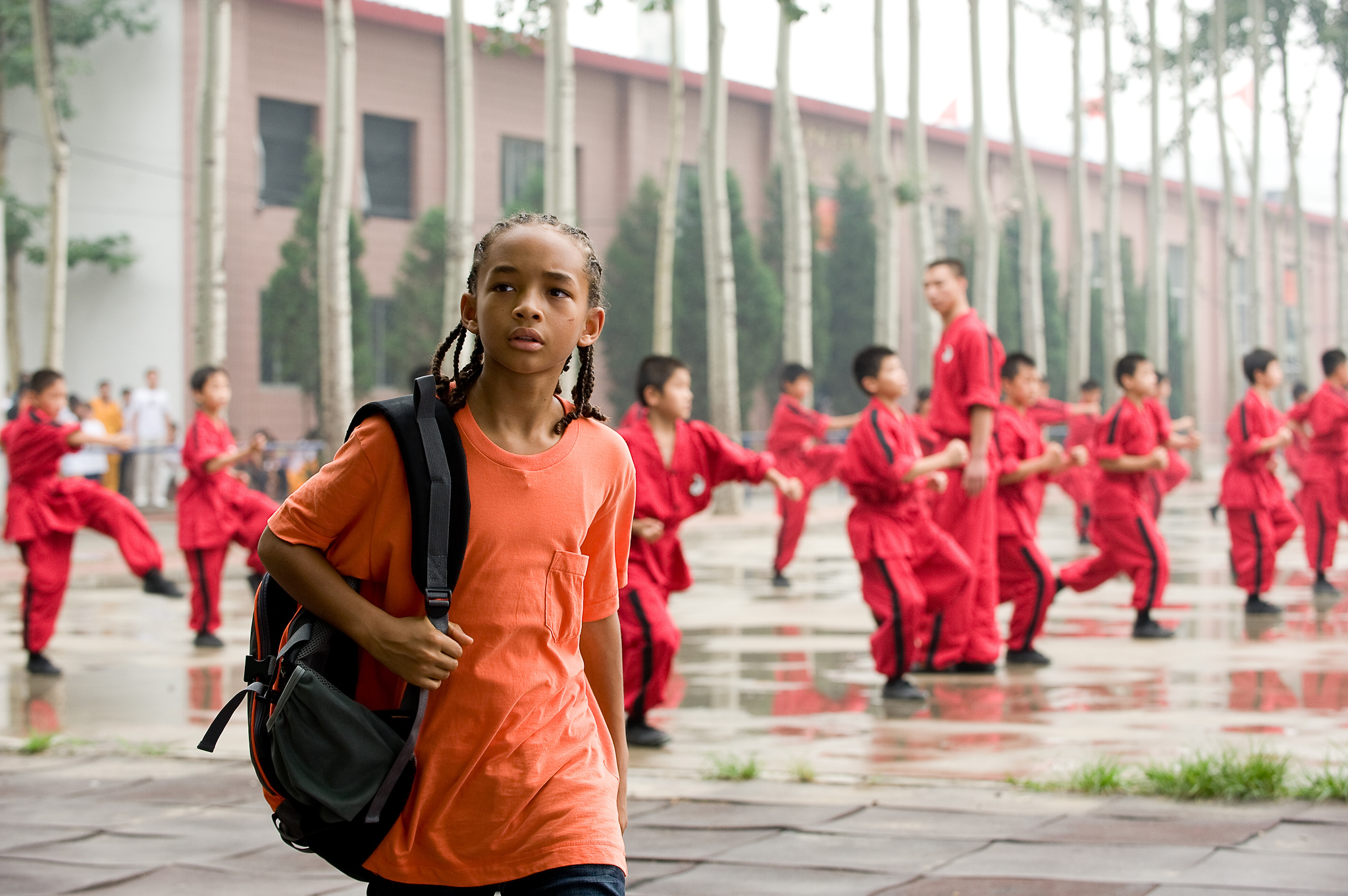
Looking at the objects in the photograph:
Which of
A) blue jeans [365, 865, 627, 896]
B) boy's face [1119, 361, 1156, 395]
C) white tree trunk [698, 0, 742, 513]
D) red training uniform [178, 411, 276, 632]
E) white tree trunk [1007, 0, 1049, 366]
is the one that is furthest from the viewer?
white tree trunk [1007, 0, 1049, 366]

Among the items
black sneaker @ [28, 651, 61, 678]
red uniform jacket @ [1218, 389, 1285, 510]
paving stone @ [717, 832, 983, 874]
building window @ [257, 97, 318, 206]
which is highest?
building window @ [257, 97, 318, 206]

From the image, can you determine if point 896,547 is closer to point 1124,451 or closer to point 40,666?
point 1124,451

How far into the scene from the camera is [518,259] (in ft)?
Result: 8.87

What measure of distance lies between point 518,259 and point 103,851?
3.14 meters

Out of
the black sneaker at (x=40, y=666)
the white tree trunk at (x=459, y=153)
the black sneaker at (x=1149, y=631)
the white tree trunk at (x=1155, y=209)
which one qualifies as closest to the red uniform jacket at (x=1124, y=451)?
the black sneaker at (x=1149, y=631)

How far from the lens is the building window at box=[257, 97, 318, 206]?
1073 inches

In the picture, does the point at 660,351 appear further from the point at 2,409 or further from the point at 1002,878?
the point at 1002,878

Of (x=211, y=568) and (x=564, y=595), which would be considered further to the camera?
(x=211, y=568)

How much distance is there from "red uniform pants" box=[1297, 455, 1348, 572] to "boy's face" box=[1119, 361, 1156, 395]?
2629 millimetres

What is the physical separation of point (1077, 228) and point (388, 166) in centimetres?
1312

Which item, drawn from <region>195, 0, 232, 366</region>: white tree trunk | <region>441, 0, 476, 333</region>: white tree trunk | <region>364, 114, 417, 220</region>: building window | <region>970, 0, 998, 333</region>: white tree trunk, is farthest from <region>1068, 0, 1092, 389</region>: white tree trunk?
<region>195, 0, 232, 366</region>: white tree trunk

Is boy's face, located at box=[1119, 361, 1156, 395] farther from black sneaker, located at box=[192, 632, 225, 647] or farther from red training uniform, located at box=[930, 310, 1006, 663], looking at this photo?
black sneaker, located at box=[192, 632, 225, 647]

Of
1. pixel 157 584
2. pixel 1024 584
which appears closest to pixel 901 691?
pixel 1024 584

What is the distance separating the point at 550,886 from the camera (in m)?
2.58
